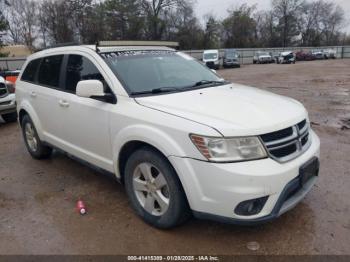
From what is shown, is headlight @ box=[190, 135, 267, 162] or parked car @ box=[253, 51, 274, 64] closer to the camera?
headlight @ box=[190, 135, 267, 162]

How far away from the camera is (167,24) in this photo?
58.3m

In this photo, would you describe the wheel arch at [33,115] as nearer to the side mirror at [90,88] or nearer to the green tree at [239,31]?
the side mirror at [90,88]

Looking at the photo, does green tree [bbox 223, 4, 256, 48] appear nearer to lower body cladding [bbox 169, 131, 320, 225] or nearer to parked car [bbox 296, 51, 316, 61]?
parked car [bbox 296, 51, 316, 61]

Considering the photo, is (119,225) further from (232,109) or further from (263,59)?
(263,59)

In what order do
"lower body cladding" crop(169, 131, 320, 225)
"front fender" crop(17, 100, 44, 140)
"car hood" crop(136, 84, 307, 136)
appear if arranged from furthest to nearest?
"front fender" crop(17, 100, 44, 140) → "car hood" crop(136, 84, 307, 136) → "lower body cladding" crop(169, 131, 320, 225)

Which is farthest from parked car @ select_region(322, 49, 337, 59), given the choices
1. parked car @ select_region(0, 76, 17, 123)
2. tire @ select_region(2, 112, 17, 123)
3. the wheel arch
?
the wheel arch

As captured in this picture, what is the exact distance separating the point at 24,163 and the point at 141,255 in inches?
130

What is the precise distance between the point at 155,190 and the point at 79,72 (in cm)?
181

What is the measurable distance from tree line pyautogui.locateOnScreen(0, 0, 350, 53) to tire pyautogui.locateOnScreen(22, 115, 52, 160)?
24275 millimetres

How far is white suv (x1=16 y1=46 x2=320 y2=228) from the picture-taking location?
269 centimetres

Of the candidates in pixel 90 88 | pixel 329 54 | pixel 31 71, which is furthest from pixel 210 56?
pixel 90 88

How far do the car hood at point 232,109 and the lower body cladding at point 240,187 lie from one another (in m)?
0.29

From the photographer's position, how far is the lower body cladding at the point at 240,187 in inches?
104

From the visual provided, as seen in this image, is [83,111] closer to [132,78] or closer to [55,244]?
[132,78]
